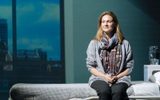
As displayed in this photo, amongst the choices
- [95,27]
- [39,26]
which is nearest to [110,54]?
[95,27]

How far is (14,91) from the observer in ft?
11.6

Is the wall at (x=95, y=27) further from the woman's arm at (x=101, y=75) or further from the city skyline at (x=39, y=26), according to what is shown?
the woman's arm at (x=101, y=75)

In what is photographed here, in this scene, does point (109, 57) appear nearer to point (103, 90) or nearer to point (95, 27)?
point (103, 90)

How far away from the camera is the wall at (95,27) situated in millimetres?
5566

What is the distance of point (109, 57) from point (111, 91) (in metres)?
0.42

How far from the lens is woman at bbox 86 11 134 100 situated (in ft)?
11.5

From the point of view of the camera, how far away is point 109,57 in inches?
142

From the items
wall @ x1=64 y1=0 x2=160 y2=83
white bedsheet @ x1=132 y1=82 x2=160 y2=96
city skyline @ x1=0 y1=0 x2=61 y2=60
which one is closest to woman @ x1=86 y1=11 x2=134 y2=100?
white bedsheet @ x1=132 y1=82 x2=160 y2=96

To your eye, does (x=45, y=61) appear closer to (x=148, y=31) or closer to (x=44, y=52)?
(x=44, y=52)

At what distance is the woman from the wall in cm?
186

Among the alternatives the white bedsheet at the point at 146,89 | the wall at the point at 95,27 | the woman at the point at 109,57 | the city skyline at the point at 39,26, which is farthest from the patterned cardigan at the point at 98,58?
the city skyline at the point at 39,26

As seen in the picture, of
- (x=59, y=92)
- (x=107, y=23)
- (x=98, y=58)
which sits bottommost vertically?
(x=59, y=92)

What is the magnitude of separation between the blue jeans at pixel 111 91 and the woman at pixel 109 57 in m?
0.05

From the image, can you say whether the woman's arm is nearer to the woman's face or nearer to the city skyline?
the woman's face
